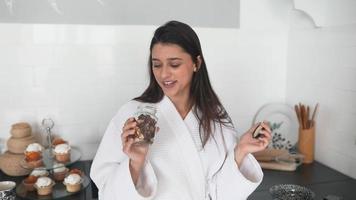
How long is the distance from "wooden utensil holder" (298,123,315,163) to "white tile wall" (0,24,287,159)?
40 cm

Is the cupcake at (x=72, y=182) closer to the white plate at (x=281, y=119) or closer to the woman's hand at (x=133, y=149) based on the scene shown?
the woman's hand at (x=133, y=149)

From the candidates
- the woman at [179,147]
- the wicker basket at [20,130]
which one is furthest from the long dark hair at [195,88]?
the wicker basket at [20,130]

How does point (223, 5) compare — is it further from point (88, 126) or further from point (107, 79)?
point (88, 126)

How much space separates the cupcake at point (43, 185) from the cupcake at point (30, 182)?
0.14 feet

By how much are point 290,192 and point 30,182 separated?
95 cm

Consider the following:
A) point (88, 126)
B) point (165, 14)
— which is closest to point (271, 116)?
point (165, 14)

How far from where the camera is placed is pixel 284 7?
1.82 metres

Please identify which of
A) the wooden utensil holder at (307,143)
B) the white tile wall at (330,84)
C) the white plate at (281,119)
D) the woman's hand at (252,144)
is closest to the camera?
the woman's hand at (252,144)

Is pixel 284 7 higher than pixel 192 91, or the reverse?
pixel 284 7

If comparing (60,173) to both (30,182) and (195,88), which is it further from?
(195,88)

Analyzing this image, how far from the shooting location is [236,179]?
42.0 inches

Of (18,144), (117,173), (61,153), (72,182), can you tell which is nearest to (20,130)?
(18,144)

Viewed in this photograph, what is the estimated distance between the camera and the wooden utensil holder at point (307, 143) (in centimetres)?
163

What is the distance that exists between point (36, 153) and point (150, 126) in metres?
0.67
